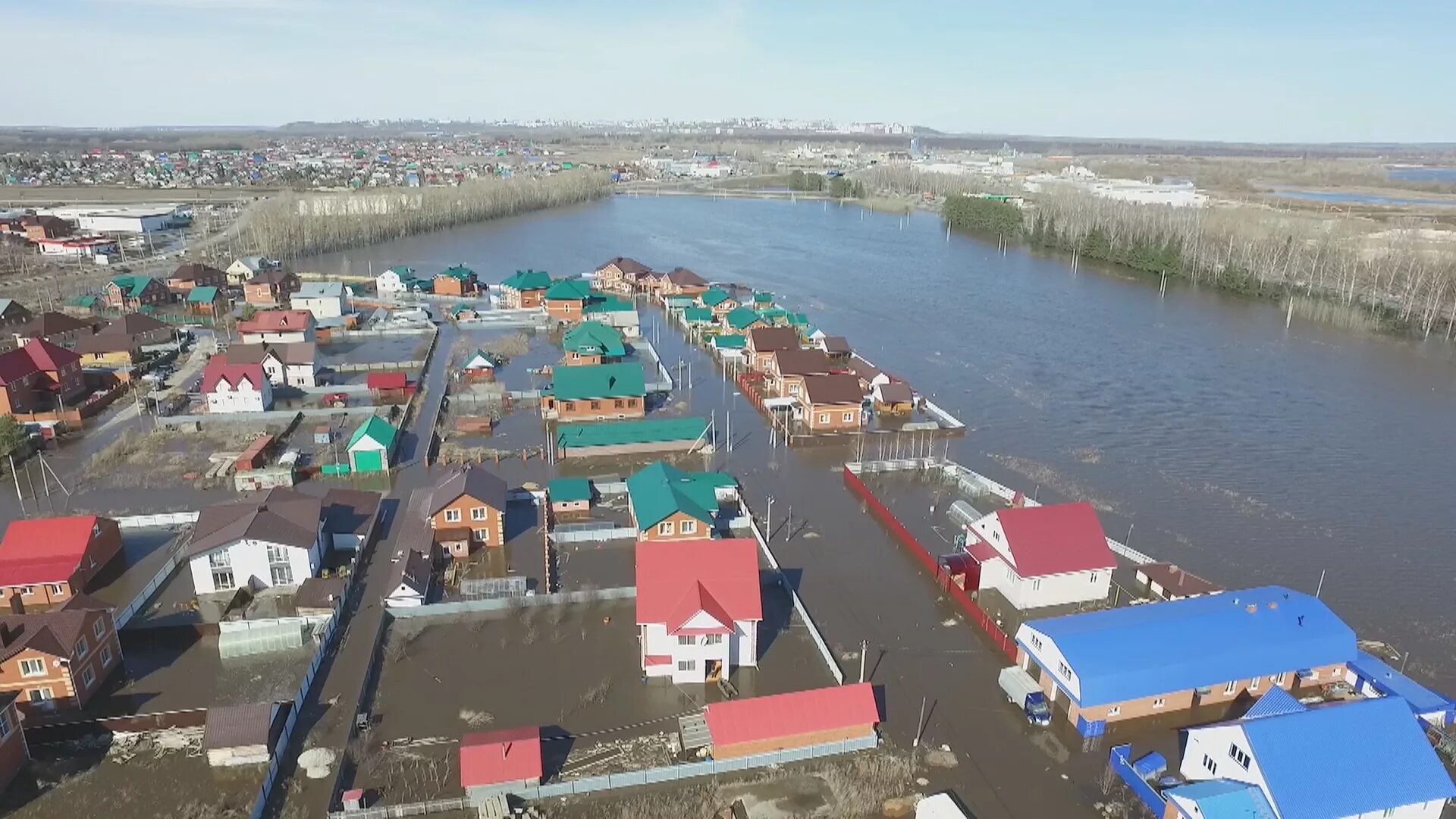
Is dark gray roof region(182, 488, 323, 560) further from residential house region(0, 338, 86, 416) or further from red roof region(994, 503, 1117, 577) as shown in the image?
red roof region(994, 503, 1117, 577)

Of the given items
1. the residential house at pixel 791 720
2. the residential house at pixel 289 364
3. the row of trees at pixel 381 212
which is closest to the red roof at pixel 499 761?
the residential house at pixel 791 720

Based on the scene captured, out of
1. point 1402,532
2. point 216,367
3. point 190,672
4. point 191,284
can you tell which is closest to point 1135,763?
point 1402,532

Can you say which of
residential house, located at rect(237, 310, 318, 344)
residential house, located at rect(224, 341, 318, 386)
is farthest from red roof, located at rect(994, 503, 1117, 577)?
residential house, located at rect(237, 310, 318, 344)

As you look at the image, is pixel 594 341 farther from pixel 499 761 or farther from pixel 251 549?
pixel 499 761

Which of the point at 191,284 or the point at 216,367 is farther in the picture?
the point at 191,284

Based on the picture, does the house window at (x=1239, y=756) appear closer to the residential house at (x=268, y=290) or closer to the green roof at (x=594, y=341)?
the green roof at (x=594, y=341)

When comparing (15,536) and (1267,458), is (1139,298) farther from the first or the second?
(15,536)

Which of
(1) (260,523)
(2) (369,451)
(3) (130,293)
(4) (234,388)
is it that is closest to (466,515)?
(1) (260,523)
